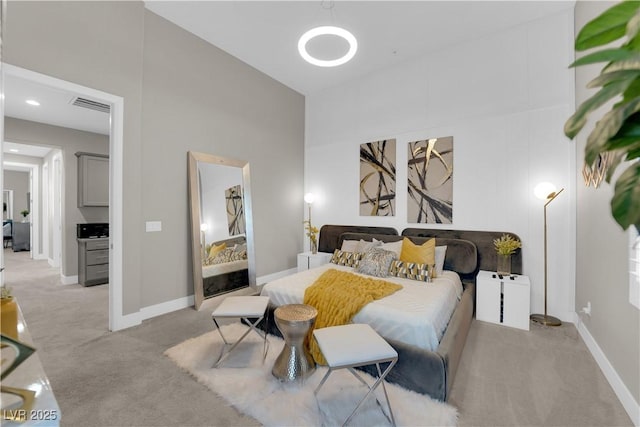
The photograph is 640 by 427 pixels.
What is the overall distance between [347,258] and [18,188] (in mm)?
12142

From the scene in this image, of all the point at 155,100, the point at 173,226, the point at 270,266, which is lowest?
the point at 270,266

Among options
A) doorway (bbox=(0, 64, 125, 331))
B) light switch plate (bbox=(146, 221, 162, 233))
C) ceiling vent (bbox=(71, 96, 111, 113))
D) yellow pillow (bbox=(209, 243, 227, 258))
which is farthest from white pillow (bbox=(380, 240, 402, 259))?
ceiling vent (bbox=(71, 96, 111, 113))

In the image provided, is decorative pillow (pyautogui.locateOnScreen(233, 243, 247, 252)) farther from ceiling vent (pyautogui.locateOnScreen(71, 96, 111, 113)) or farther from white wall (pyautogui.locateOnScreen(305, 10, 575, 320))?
ceiling vent (pyautogui.locateOnScreen(71, 96, 111, 113))

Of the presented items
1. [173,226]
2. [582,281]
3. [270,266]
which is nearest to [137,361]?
[173,226]

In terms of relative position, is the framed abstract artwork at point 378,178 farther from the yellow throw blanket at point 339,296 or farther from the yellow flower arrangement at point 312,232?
the yellow throw blanket at point 339,296

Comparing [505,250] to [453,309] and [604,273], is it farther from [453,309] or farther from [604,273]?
[453,309]

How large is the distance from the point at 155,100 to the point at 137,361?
9.31 ft

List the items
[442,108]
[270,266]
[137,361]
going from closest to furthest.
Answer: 1. [137,361]
2. [442,108]
3. [270,266]

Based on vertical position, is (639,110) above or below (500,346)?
above

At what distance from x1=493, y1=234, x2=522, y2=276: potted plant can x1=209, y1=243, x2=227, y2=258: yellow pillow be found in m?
3.66

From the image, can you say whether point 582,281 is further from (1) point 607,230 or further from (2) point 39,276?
(2) point 39,276

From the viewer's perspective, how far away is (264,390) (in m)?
1.95

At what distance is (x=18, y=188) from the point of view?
935 cm

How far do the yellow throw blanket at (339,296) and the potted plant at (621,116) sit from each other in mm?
1863
